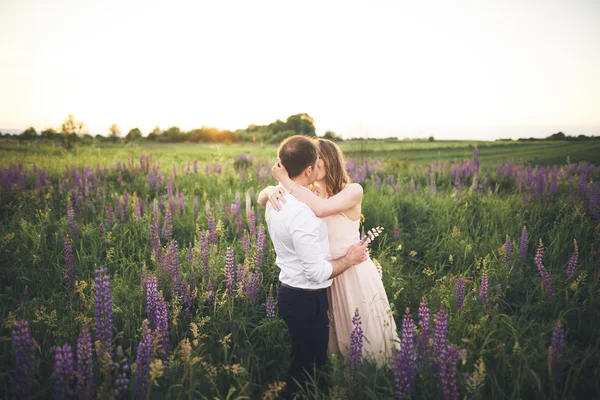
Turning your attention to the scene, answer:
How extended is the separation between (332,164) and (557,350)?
85.5 inches

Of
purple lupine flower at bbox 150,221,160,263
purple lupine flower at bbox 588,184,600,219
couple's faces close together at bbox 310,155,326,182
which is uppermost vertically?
couple's faces close together at bbox 310,155,326,182

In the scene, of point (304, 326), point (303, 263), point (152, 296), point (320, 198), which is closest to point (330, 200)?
point (320, 198)

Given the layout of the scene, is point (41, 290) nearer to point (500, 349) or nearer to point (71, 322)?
point (71, 322)

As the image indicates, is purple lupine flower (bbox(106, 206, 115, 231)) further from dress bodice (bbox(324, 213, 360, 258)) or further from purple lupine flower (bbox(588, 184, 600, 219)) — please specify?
purple lupine flower (bbox(588, 184, 600, 219))

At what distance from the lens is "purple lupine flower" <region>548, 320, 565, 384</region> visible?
230cm

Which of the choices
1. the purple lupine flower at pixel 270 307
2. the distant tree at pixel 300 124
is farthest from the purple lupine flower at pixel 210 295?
the distant tree at pixel 300 124

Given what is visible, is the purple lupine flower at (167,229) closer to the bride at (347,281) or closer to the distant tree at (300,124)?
the bride at (347,281)

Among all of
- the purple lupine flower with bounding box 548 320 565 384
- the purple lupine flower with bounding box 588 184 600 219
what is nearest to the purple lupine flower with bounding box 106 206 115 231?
the purple lupine flower with bounding box 548 320 565 384

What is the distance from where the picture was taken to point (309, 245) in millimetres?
2611

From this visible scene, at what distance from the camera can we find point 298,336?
2846 millimetres

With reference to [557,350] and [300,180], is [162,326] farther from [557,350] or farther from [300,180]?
[557,350]

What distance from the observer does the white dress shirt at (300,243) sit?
2.62 meters

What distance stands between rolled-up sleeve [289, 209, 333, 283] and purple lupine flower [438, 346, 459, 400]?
0.93m

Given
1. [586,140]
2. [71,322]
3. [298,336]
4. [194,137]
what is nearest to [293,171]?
[298,336]
